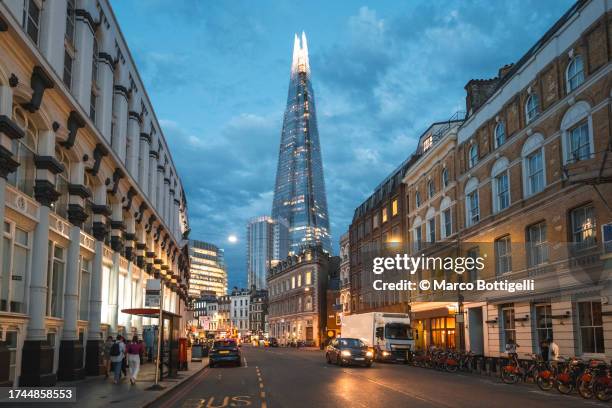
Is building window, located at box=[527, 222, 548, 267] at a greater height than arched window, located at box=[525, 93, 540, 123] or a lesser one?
lesser

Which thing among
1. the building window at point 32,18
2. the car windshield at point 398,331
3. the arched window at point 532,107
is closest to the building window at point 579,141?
the arched window at point 532,107

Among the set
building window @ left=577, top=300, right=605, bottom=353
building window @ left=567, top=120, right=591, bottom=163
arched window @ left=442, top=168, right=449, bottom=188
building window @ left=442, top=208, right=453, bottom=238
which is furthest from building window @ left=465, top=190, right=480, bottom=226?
building window @ left=577, top=300, right=605, bottom=353

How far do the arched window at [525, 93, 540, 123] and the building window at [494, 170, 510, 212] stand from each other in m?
3.59

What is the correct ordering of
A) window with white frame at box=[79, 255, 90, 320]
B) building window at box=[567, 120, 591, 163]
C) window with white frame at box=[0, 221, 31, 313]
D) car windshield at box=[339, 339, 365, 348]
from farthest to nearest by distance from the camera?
car windshield at box=[339, 339, 365, 348], building window at box=[567, 120, 591, 163], window with white frame at box=[79, 255, 90, 320], window with white frame at box=[0, 221, 31, 313]

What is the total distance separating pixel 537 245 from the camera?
3056 cm

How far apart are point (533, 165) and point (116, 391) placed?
72.5ft

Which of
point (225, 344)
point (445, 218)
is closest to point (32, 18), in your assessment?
point (225, 344)

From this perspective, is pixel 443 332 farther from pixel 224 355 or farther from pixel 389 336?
pixel 224 355

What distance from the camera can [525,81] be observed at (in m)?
32.1

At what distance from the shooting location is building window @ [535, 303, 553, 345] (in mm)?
29078

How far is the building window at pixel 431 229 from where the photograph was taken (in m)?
47.2

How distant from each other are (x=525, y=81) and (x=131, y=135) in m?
21.2

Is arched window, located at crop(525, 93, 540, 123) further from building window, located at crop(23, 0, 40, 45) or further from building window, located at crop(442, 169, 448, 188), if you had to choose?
building window, located at crop(23, 0, 40, 45)

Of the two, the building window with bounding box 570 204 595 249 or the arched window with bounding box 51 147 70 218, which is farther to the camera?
the building window with bounding box 570 204 595 249
